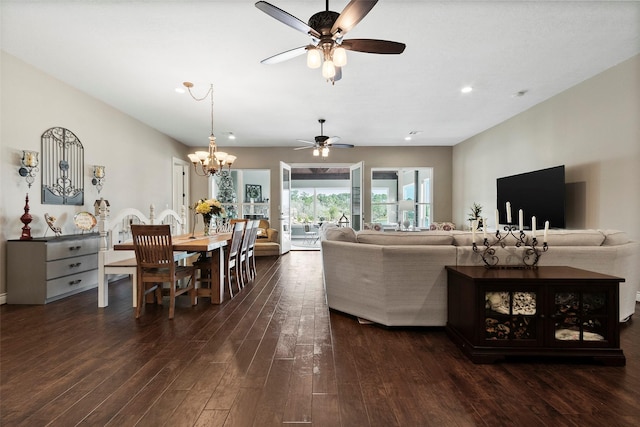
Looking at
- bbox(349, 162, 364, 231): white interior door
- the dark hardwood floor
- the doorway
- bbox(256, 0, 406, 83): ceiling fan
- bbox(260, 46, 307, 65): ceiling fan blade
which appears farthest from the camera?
the doorway

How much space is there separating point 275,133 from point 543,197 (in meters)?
5.07

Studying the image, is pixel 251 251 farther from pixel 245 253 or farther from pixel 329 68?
pixel 329 68

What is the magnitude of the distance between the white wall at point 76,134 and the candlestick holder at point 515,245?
16.1 ft

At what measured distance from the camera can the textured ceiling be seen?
2.72m

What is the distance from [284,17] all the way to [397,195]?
22.5 ft

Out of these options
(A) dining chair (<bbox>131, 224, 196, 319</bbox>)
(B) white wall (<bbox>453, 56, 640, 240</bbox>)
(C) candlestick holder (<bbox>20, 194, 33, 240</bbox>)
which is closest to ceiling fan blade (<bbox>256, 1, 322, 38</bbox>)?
(A) dining chair (<bbox>131, 224, 196, 319</bbox>)

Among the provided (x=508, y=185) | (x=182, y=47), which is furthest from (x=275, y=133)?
(x=508, y=185)

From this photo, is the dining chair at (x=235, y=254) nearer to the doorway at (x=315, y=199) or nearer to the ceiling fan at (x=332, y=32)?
the ceiling fan at (x=332, y=32)

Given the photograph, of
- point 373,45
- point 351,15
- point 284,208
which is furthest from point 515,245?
point 284,208

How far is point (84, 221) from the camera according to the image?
14.2 ft

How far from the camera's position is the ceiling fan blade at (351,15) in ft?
6.32

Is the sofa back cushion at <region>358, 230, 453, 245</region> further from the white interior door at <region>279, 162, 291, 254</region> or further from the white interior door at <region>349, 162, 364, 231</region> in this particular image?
the white interior door at <region>279, 162, 291, 254</region>

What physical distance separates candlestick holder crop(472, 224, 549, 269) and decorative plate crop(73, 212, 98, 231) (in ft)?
15.8

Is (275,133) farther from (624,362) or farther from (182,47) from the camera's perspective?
(624,362)
